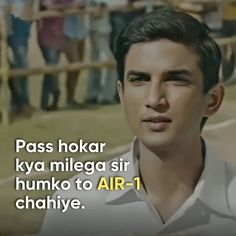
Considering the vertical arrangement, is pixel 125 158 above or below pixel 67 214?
above

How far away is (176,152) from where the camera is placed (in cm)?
247

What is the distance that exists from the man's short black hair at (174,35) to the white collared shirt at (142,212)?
0.32 meters

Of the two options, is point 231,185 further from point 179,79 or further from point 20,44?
point 20,44

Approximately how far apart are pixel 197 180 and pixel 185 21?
631 mm

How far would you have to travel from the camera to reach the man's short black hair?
→ 7.85 ft

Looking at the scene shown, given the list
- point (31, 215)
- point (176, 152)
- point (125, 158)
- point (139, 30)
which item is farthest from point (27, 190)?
point (139, 30)

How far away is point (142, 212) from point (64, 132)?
0.44 m

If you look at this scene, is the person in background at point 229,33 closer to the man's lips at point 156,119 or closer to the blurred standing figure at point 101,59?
the man's lips at point 156,119

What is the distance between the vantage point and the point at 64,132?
242 centimetres

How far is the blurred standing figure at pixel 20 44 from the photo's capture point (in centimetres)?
239

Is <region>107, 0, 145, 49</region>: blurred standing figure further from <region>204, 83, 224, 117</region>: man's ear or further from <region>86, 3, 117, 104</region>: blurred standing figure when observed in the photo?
<region>204, 83, 224, 117</region>: man's ear

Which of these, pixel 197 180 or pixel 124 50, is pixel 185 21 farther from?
pixel 197 180

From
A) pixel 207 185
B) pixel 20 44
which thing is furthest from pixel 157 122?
pixel 20 44

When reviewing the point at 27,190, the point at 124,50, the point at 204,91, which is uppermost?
the point at 124,50
